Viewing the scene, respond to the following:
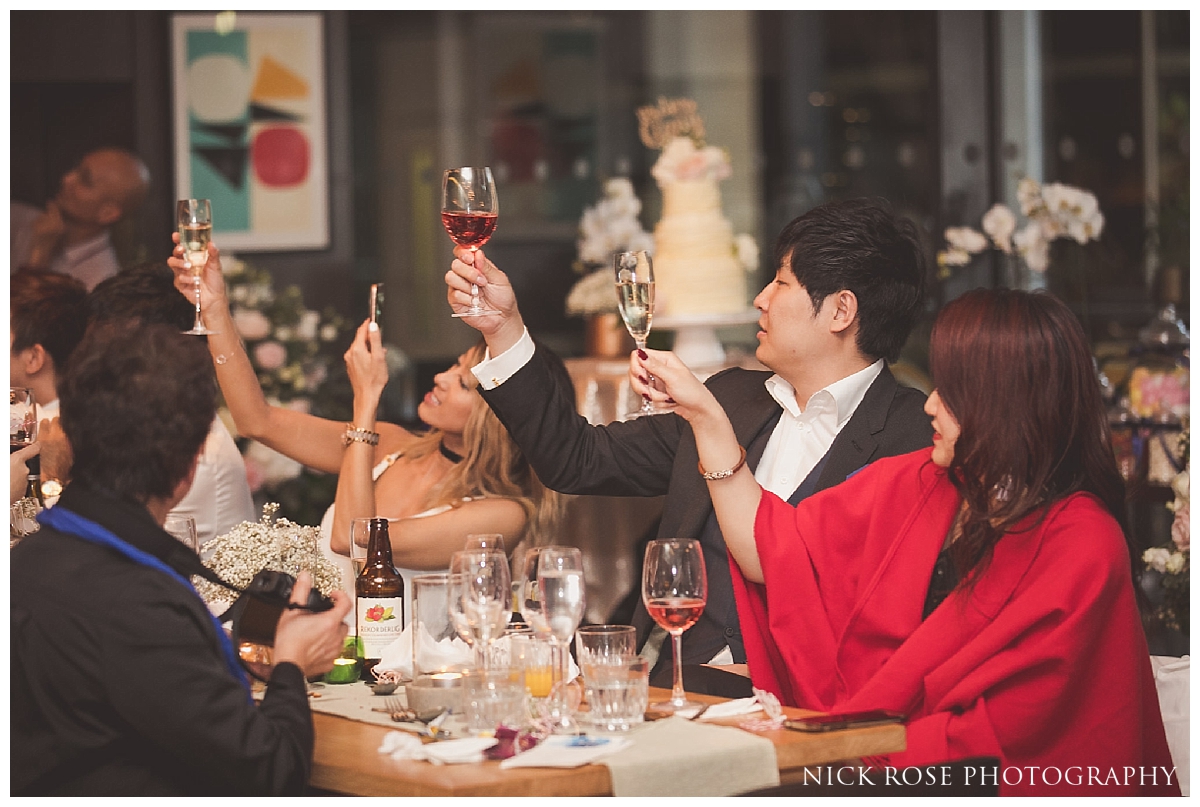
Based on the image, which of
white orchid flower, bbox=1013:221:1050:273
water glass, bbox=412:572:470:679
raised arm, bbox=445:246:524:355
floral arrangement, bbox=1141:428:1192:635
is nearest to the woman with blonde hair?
raised arm, bbox=445:246:524:355

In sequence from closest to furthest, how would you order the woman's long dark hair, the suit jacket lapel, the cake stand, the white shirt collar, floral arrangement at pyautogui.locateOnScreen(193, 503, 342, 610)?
the woman's long dark hair, floral arrangement at pyautogui.locateOnScreen(193, 503, 342, 610), the suit jacket lapel, the white shirt collar, the cake stand

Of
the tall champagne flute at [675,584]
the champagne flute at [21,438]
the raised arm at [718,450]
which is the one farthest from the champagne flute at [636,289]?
the champagne flute at [21,438]

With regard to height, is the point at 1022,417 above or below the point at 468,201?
below

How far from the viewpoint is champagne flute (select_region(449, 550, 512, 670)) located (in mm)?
1858

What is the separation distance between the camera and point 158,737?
162 cm

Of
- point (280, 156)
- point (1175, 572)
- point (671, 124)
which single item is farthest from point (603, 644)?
point (280, 156)

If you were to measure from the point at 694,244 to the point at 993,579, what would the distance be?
229 cm

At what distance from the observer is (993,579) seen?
2.06 m

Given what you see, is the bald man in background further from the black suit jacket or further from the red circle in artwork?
the black suit jacket

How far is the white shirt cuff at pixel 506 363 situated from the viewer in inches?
105

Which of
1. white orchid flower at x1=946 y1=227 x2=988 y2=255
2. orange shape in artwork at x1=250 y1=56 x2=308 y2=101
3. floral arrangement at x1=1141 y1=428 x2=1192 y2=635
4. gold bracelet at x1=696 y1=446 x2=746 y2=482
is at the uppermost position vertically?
orange shape in artwork at x1=250 y1=56 x2=308 y2=101

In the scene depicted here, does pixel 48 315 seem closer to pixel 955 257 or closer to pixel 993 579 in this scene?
pixel 993 579
